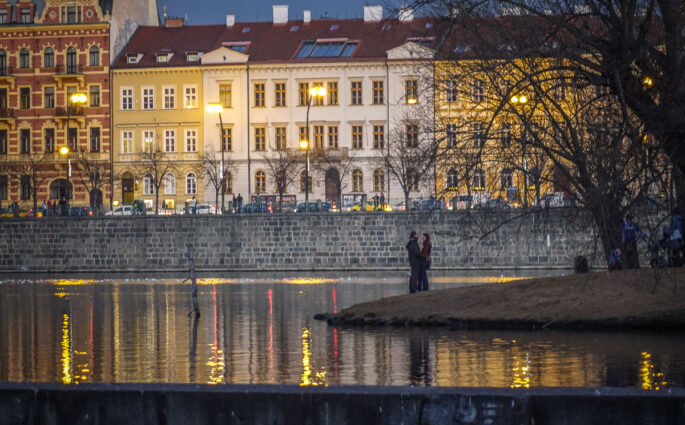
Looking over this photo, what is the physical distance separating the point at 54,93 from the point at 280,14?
649 inches

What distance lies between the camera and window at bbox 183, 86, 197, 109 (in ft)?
286

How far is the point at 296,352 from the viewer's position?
20.4 metres

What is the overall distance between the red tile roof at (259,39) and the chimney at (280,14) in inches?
17.4

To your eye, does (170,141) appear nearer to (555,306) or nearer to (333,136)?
(333,136)

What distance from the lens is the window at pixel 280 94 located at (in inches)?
3396

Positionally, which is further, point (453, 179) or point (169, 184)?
point (169, 184)

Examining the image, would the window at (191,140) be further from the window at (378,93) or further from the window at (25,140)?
the window at (378,93)

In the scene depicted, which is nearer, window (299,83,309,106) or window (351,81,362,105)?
window (351,81,362,105)

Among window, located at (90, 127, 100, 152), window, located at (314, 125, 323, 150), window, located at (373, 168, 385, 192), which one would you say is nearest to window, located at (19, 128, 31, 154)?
window, located at (90, 127, 100, 152)

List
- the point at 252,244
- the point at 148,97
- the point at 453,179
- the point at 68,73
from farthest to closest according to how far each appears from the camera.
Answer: the point at 148,97 → the point at 68,73 → the point at 252,244 → the point at 453,179

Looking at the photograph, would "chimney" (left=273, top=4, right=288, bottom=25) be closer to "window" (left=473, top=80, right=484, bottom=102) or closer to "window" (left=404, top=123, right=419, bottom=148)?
"window" (left=404, top=123, right=419, bottom=148)

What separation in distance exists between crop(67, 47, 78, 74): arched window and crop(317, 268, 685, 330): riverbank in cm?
6511

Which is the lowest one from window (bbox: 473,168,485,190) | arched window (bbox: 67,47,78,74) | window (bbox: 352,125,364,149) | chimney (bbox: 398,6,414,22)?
window (bbox: 473,168,485,190)

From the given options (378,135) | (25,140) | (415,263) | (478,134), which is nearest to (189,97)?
(25,140)
